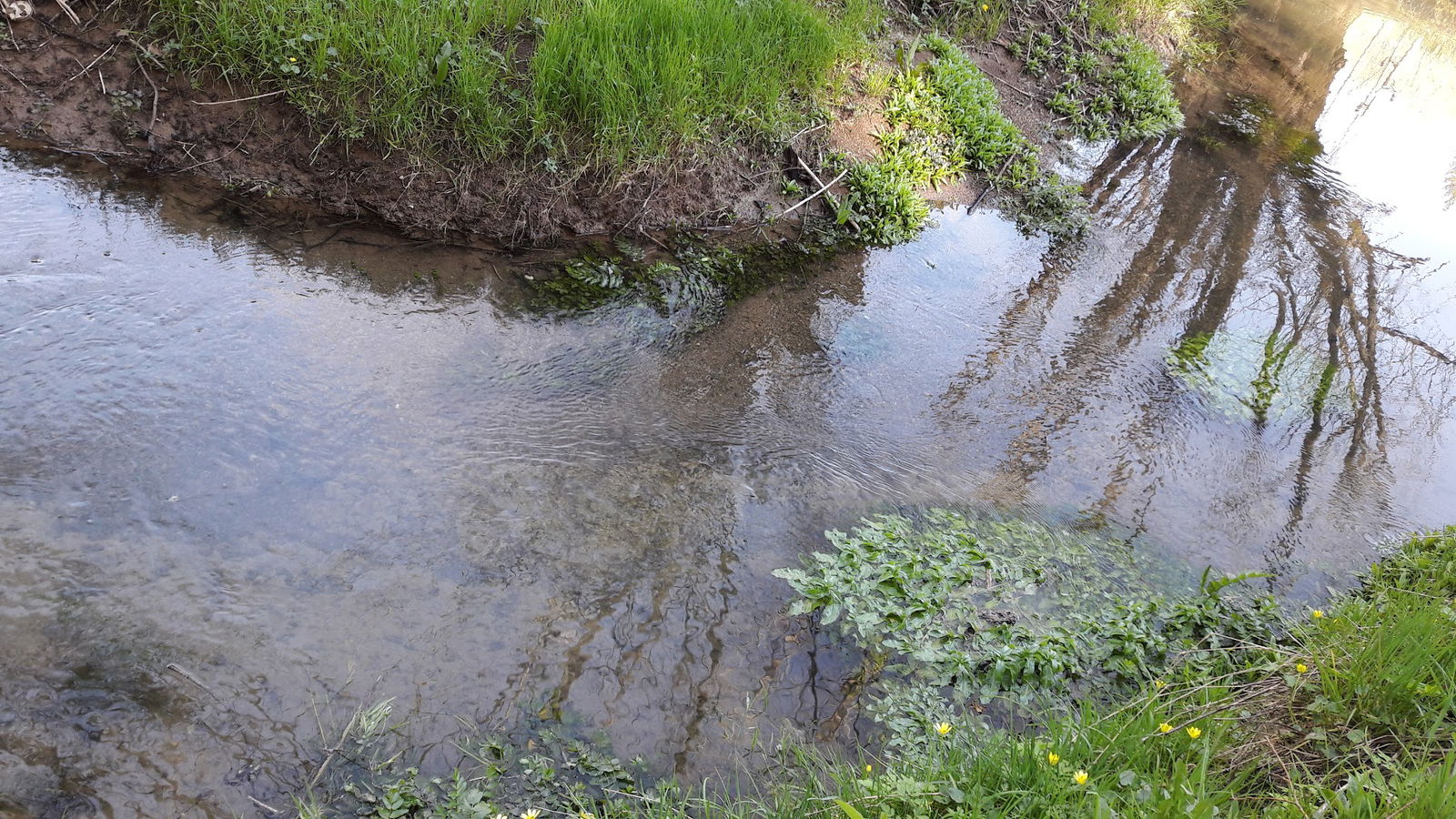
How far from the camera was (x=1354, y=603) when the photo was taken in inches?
127

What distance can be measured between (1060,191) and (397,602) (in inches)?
222

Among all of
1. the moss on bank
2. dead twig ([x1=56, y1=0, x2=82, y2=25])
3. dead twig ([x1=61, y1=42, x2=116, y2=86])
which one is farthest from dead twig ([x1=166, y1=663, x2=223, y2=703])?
dead twig ([x1=56, y1=0, x2=82, y2=25])

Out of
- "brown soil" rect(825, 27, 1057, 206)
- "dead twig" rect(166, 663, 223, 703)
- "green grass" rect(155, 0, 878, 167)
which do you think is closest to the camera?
"dead twig" rect(166, 663, 223, 703)

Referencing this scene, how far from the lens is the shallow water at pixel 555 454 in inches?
104

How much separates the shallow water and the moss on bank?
0.21 metres

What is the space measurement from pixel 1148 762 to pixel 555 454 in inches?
98.9

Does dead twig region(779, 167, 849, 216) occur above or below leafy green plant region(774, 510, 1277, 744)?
above

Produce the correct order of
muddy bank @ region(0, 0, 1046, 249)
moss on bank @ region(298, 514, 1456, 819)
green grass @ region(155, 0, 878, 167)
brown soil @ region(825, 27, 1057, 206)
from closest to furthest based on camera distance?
1. moss on bank @ region(298, 514, 1456, 819)
2. green grass @ region(155, 0, 878, 167)
3. muddy bank @ region(0, 0, 1046, 249)
4. brown soil @ region(825, 27, 1057, 206)

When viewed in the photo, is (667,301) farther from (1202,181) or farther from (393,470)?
(1202,181)

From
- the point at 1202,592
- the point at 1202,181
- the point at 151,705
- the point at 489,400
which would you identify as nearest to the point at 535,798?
the point at 151,705

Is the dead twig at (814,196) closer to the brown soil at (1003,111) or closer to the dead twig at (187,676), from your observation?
the brown soil at (1003,111)

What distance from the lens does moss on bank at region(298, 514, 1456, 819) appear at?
204cm

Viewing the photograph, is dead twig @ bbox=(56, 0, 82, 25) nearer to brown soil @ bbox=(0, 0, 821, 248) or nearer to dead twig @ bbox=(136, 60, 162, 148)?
brown soil @ bbox=(0, 0, 821, 248)

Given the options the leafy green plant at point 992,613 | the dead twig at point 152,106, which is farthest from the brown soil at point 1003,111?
the dead twig at point 152,106
